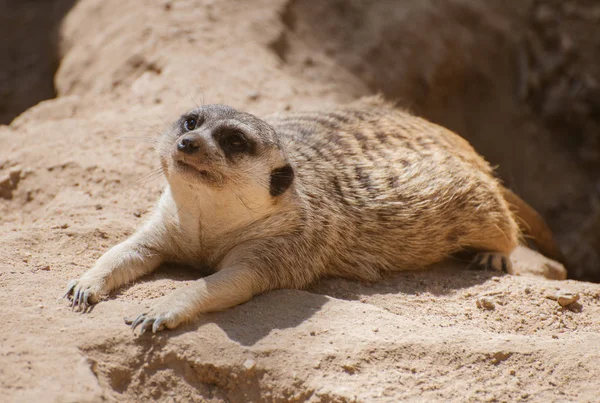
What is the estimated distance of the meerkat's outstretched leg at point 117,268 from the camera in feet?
7.36

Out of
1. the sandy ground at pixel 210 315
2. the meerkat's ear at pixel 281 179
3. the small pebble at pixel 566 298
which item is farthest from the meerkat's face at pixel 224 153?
the small pebble at pixel 566 298

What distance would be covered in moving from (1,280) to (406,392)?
132 centimetres

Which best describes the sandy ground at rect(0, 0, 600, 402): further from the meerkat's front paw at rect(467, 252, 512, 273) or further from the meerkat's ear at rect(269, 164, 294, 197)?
the meerkat's ear at rect(269, 164, 294, 197)

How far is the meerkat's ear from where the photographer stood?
8.36ft

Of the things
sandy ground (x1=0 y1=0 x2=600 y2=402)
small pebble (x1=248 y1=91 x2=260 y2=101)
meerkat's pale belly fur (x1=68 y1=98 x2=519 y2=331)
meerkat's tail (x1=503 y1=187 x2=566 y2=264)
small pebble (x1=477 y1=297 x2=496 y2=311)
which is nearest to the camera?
sandy ground (x1=0 y1=0 x2=600 y2=402)

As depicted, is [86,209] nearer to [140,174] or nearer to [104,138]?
[140,174]

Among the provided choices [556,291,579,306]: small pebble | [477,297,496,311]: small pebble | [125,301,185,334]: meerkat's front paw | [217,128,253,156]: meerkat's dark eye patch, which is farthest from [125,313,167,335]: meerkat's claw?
[556,291,579,306]: small pebble

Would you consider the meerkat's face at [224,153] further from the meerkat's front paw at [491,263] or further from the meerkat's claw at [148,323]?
the meerkat's front paw at [491,263]

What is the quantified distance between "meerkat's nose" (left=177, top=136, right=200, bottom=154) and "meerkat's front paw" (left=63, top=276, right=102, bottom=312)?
0.52 metres

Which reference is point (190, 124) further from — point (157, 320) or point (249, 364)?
point (249, 364)

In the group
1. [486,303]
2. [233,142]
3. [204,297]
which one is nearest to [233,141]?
[233,142]

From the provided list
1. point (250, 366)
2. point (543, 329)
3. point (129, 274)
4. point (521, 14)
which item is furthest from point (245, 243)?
point (521, 14)

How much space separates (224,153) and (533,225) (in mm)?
2223

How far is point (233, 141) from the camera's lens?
243cm
